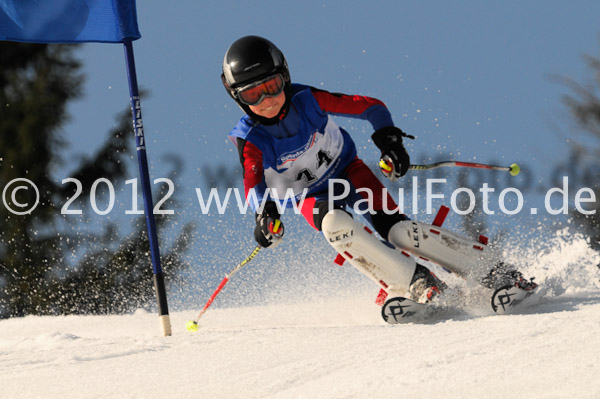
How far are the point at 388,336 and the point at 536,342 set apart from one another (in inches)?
27.0

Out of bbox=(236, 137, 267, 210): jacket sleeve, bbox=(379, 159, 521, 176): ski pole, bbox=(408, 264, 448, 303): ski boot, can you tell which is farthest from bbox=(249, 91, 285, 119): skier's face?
bbox=(408, 264, 448, 303): ski boot

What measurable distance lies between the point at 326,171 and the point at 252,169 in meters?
0.50

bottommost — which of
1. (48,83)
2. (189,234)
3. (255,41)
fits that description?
(189,234)

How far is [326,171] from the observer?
449 centimetres

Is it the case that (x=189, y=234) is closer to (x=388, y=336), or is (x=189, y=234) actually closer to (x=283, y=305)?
(x=283, y=305)

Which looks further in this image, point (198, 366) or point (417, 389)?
point (198, 366)

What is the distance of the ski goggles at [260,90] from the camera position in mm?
4097

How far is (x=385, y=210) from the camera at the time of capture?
4352 mm

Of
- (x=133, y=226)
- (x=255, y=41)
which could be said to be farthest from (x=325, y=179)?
(x=133, y=226)

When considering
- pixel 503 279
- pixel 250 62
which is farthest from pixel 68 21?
pixel 503 279

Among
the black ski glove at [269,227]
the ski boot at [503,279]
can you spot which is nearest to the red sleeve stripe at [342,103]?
the black ski glove at [269,227]

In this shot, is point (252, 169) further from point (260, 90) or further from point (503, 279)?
point (503, 279)

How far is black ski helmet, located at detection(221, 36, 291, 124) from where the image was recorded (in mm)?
4055

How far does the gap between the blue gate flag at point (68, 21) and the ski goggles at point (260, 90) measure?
1.50 meters
